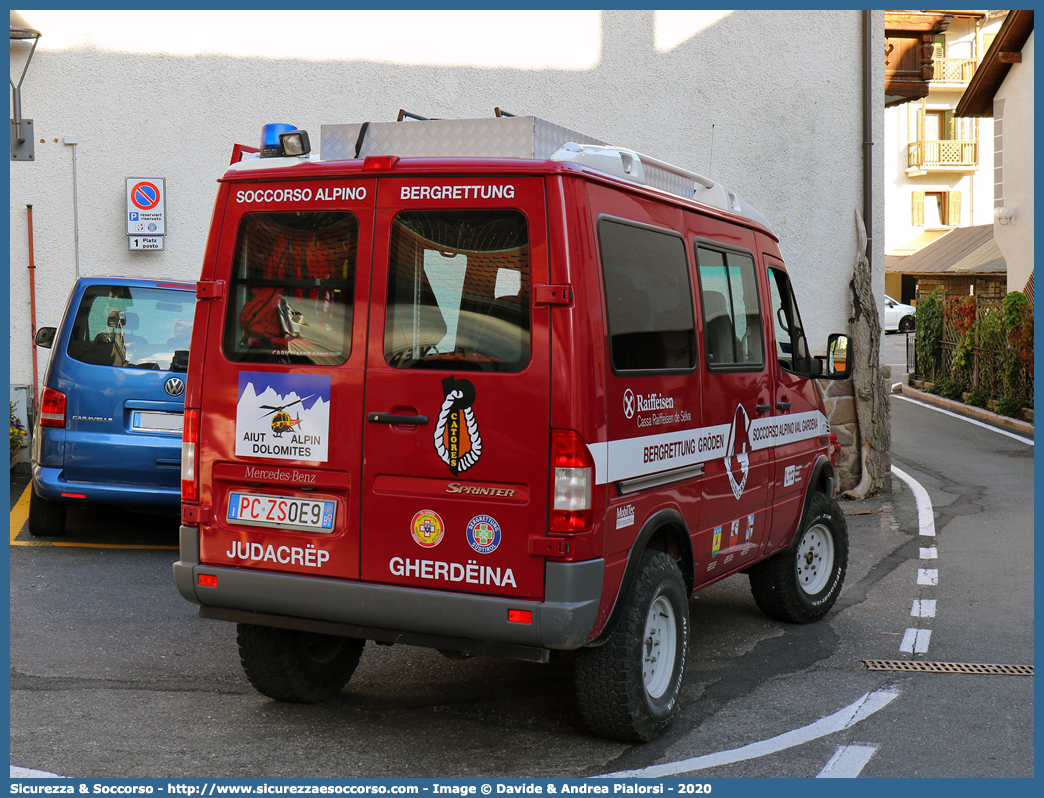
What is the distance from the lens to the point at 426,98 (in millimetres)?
10703

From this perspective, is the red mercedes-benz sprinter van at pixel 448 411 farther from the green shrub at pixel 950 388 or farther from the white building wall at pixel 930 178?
the white building wall at pixel 930 178

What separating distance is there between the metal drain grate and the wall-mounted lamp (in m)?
8.71

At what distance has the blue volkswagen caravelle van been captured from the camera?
7.59 metres

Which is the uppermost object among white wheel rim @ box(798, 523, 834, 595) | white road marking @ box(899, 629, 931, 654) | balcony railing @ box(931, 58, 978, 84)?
balcony railing @ box(931, 58, 978, 84)

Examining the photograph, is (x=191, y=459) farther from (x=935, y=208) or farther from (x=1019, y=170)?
(x=935, y=208)

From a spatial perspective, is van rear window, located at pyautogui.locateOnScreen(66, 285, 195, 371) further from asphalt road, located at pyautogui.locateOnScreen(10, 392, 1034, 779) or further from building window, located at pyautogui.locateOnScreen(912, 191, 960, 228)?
building window, located at pyautogui.locateOnScreen(912, 191, 960, 228)

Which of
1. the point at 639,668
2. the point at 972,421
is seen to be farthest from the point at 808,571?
the point at 972,421

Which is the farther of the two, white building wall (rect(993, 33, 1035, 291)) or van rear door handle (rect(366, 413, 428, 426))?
white building wall (rect(993, 33, 1035, 291))

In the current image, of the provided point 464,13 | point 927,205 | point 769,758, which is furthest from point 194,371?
point 927,205

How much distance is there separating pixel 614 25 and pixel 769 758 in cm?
821

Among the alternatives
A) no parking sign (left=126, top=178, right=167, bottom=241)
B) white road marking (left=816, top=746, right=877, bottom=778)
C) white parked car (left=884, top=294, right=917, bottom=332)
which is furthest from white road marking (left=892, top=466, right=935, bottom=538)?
white parked car (left=884, top=294, right=917, bottom=332)

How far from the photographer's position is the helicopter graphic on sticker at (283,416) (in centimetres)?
433

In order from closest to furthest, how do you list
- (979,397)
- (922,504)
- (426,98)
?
(426,98)
(922,504)
(979,397)

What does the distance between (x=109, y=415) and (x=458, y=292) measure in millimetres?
4322
